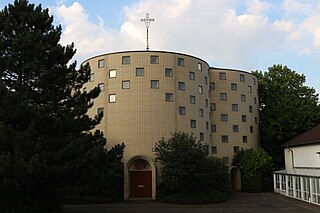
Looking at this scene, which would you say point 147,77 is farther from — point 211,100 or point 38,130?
point 38,130

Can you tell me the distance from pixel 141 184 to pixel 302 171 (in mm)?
14987

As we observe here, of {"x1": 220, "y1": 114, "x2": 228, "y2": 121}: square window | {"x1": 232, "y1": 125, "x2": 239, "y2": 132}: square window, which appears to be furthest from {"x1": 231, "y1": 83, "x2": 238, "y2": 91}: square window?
{"x1": 232, "y1": 125, "x2": 239, "y2": 132}: square window

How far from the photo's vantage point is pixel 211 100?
47125 mm

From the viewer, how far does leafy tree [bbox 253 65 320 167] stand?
155 feet

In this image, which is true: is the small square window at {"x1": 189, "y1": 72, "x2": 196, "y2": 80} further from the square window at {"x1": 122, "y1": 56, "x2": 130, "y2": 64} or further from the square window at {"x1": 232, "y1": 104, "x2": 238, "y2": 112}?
the square window at {"x1": 232, "y1": 104, "x2": 238, "y2": 112}

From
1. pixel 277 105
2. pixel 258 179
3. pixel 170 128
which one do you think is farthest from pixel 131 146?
pixel 277 105

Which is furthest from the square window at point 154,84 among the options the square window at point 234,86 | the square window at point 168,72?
the square window at point 234,86

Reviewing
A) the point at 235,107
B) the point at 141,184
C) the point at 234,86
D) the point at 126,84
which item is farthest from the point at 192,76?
the point at 141,184

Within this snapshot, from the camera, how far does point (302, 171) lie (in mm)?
37750

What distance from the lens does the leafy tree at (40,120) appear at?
18609 mm

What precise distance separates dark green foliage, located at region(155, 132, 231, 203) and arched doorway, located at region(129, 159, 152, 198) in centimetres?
228

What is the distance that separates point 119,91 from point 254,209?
17109 mm

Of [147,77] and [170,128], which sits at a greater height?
[147,77]

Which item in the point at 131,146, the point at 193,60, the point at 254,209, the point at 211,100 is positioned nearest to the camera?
the point at 254,209
